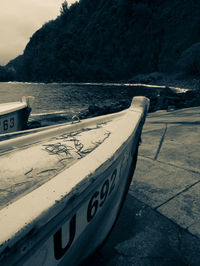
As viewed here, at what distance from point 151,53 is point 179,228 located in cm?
9209

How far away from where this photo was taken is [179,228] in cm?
232

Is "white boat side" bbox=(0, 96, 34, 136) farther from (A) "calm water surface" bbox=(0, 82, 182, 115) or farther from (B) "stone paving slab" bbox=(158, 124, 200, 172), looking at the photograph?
(A) "calm water surface" bbox=(0, 82, 182, 115)

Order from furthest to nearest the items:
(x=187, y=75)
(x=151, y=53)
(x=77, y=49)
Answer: (x=77, y=49) → (x=151, y=53) → (x=187, y=75)

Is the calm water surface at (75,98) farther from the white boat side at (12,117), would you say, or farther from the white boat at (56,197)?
the white boat at (56,197)

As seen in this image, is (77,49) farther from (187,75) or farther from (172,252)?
(172,252)

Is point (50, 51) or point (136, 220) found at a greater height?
point (50, 51)

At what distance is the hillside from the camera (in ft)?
247

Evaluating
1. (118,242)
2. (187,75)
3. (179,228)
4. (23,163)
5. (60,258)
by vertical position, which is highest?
(187,75)

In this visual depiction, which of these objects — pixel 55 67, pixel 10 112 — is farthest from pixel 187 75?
pixel 55 67

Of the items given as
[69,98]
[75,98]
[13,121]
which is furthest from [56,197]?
[69,98]

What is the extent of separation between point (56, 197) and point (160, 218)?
1883 millimetres

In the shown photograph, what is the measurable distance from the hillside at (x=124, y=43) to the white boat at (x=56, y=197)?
223ft

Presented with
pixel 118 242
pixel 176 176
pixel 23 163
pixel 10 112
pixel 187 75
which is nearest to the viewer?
pixel 23 163

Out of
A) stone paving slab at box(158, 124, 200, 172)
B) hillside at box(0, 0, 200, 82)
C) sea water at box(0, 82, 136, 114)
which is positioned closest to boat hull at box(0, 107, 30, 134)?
stone paving slab at box(158, 124, 200, 172)
